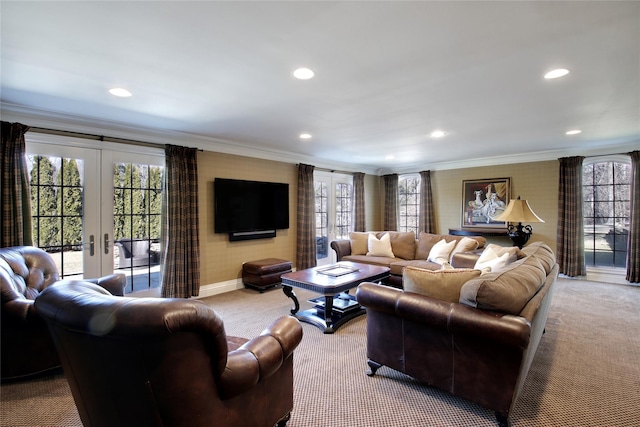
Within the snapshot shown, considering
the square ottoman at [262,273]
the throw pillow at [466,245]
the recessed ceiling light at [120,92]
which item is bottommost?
the square ottoman at [262,273]

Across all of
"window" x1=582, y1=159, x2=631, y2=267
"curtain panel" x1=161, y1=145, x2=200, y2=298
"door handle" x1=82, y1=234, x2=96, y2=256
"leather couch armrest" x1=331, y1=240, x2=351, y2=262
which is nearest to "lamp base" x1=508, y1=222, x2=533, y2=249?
"leather couch armrest" x1=331, y1=240, x2=351, y2=262

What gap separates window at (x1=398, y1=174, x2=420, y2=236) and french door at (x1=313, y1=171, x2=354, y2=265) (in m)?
1.45

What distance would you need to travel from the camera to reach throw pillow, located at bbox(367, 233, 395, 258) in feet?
18.2

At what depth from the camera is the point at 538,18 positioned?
1769 millimetres

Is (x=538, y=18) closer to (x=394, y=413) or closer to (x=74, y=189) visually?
(x=394, y=413)

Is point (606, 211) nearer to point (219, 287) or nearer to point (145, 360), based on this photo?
point (219, 287)

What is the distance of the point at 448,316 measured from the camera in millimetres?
1964

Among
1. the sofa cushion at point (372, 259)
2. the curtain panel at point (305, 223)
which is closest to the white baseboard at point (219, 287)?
the curtain panel at point (305, 223)

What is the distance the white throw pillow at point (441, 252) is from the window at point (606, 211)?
9.66ft

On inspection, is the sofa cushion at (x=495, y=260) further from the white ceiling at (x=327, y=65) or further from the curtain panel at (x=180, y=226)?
the curtain panel at (x=180, y=226)

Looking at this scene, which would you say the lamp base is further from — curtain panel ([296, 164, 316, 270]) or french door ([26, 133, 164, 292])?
french door ([26, 133, 164, 292])

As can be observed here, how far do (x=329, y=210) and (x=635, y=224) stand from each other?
5.35 metres

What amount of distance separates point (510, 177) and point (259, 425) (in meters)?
6.50

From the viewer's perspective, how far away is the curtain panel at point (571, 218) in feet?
18.0
